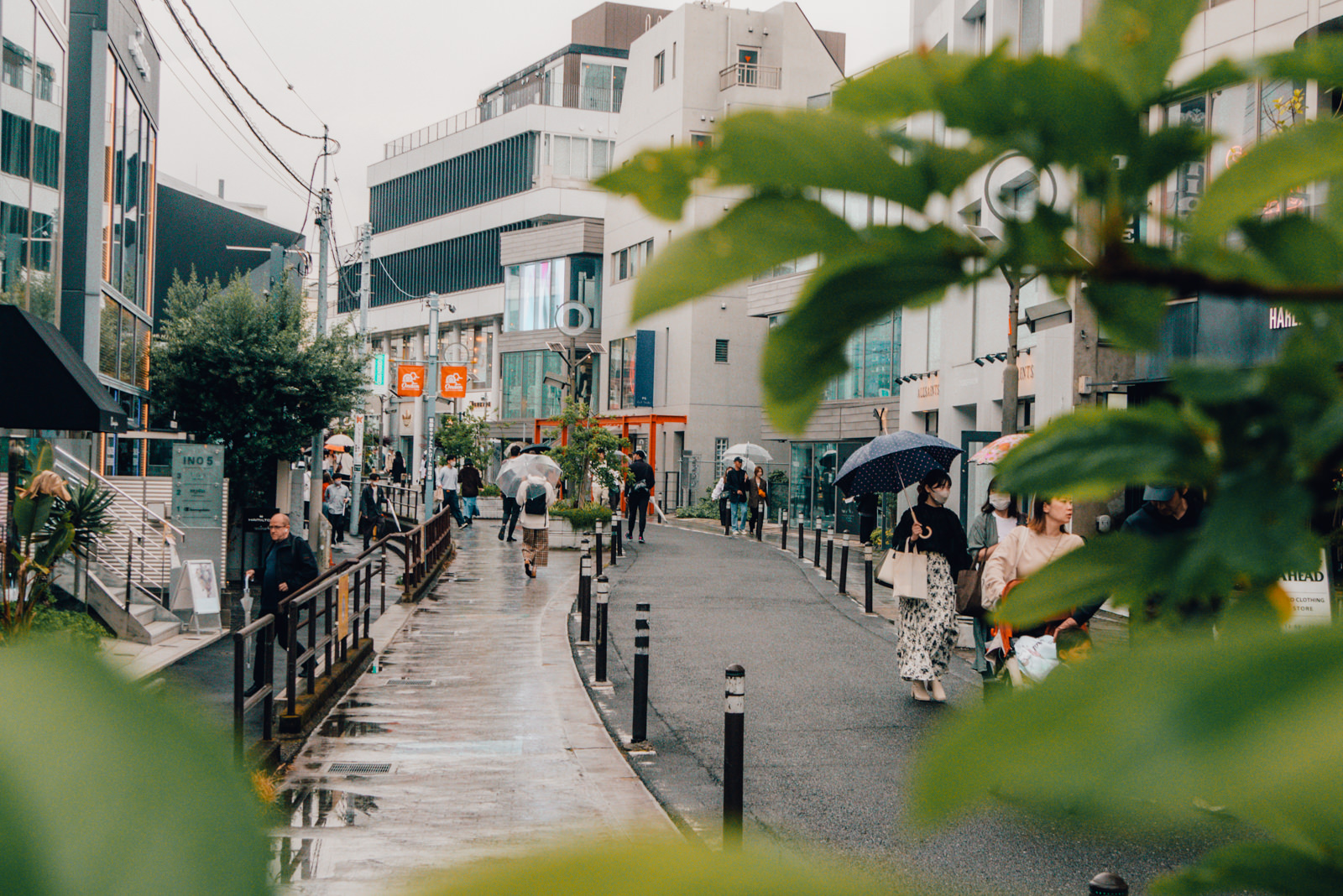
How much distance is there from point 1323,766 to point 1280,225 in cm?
23

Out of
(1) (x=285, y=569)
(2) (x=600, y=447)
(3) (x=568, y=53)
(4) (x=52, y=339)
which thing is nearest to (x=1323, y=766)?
(1) (x=285, y=569)

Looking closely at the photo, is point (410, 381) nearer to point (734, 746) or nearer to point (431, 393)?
point (431, 393)

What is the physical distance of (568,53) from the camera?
2584 inches

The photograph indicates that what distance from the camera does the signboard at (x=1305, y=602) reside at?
33 centimetres

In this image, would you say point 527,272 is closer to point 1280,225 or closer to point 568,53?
point 568,53

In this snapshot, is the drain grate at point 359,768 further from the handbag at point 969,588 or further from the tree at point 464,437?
the tree at point 464,437

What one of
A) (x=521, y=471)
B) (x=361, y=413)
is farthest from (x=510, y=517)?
(x=361, y=413)

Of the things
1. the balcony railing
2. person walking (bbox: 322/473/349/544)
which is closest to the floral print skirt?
person walking (bbox: 322/473/349/544)

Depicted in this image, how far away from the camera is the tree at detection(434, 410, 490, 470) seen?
179ft

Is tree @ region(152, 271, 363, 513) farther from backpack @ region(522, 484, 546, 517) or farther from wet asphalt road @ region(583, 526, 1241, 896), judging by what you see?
wet asphalt road @ region(583, 526, 1241, 896)

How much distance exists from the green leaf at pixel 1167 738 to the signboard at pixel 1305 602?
0.01m

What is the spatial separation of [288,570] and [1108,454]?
13203 mm

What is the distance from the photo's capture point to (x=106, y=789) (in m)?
0.29

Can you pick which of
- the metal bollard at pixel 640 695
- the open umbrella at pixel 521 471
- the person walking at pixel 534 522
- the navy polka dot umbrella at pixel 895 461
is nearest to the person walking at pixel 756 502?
the open umbrella at pixel 521 471
